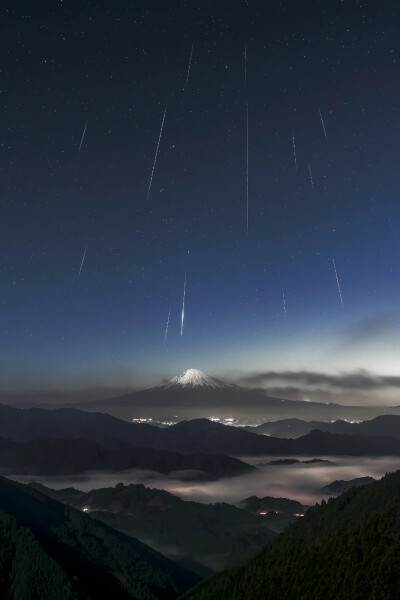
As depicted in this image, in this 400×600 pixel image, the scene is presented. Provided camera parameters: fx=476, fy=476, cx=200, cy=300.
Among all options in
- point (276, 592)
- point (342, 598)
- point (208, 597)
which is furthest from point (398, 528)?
point (208, 597)

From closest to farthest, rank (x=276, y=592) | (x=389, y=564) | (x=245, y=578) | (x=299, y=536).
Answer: (x=389, y=564) → (x=276, y=592) → (x=245, y=578) → (x=299, y=536)

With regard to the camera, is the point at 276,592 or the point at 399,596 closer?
the point at 399,596

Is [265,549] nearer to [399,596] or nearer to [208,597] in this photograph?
[208,597]

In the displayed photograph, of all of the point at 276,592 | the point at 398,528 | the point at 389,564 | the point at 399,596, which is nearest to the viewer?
the point at 399,596

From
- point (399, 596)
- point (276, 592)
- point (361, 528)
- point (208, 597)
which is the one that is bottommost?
point (208, 597)

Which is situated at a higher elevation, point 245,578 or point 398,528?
point 398,528

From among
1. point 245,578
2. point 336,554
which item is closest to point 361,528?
point 336,554
